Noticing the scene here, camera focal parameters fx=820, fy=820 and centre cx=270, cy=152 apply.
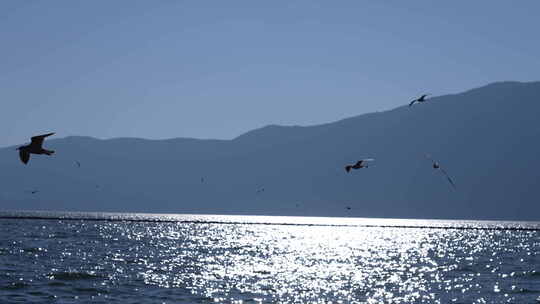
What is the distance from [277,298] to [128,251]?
45.7 meters

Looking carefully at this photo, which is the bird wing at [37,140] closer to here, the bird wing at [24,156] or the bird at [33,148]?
the bird at [33,148]

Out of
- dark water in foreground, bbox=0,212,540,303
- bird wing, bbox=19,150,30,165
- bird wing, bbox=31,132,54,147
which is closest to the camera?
bird wing, bbox=19,150,30,165

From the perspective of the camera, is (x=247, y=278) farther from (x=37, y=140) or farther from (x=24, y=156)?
(x=24, y=156)

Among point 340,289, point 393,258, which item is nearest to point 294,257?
point 393,258

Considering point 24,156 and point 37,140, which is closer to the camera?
point 24,156

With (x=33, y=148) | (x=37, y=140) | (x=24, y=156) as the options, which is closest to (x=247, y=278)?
(x=33, y=148)

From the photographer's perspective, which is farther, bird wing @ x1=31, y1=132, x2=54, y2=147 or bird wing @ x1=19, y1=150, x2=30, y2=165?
bird wing @ x1=31, y1=132, x2=54, y2=147

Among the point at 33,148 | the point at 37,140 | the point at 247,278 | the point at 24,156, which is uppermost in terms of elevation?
the point at 37,140

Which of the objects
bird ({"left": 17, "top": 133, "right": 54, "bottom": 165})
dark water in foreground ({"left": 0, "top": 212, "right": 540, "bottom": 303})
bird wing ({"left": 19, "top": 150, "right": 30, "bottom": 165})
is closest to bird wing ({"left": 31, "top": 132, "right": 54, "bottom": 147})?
bird ({"left": 17, "top": 133, "right": 54, "bottom": 165})

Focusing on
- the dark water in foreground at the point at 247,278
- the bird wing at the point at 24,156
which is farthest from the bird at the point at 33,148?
the dark water in foreground at the point at 247,278

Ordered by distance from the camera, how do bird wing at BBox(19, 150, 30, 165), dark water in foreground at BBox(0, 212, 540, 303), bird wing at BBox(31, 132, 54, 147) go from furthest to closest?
dark water in foreground at BBox(0, 212, 540, 303)
bird wing at BBox(31, 132, 54, 147)
bird wing at BBox(19, 150, 30, 165)

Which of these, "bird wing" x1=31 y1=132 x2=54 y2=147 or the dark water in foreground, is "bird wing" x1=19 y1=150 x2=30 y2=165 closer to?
"bird wing" x1=31 y1=132 x2=54 y2=147

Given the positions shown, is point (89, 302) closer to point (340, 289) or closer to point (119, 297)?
point (119, 297)

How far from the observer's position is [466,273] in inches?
2808
